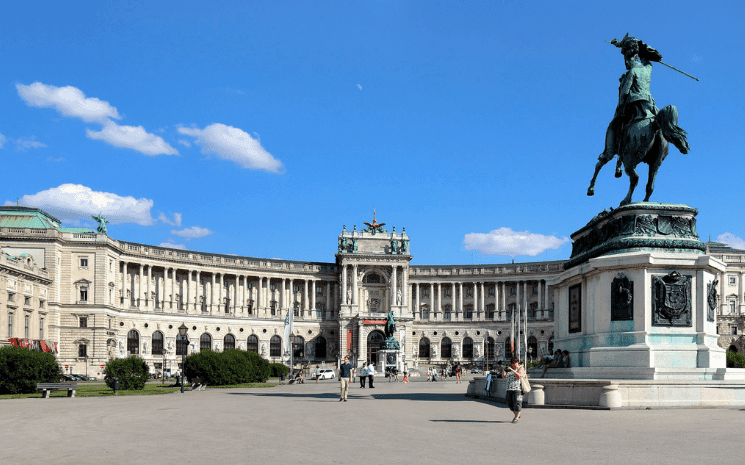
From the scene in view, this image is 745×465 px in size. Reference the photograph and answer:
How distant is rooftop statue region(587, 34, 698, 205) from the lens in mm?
26578

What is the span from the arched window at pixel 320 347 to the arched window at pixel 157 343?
26545mm

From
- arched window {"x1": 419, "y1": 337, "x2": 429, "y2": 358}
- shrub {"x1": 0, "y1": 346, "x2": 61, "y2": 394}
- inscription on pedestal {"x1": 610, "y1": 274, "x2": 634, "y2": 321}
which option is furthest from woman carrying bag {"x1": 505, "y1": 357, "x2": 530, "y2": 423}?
arched window {"x1": 419, "y1": 337, "x2": 429, "y2": 358}

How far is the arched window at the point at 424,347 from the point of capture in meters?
128

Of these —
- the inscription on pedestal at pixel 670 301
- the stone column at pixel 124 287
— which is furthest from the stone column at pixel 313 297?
the inscription on pedestal at pixel 670 301

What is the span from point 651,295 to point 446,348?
4130 inches

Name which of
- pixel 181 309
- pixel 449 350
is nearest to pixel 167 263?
pixel 181 309

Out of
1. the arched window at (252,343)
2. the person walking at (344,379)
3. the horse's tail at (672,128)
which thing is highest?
the horse's tail at (672,128)

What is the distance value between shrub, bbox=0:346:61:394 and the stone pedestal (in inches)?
1296

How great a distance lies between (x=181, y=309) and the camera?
374 feet

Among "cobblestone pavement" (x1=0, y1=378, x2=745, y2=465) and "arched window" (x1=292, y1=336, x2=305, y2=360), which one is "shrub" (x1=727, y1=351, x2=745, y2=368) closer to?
"cobblestone pavement" (x1=0, y1=378, x2=745, y2=465)

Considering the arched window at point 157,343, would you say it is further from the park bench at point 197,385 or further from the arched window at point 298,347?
the park bench at point 197,385

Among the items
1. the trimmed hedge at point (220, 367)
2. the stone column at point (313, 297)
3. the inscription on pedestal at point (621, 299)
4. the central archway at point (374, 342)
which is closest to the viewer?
the inscription on pedestal at point (621, 299)

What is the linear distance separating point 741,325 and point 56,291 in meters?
96.7

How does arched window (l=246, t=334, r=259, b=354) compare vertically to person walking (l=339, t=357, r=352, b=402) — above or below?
below
